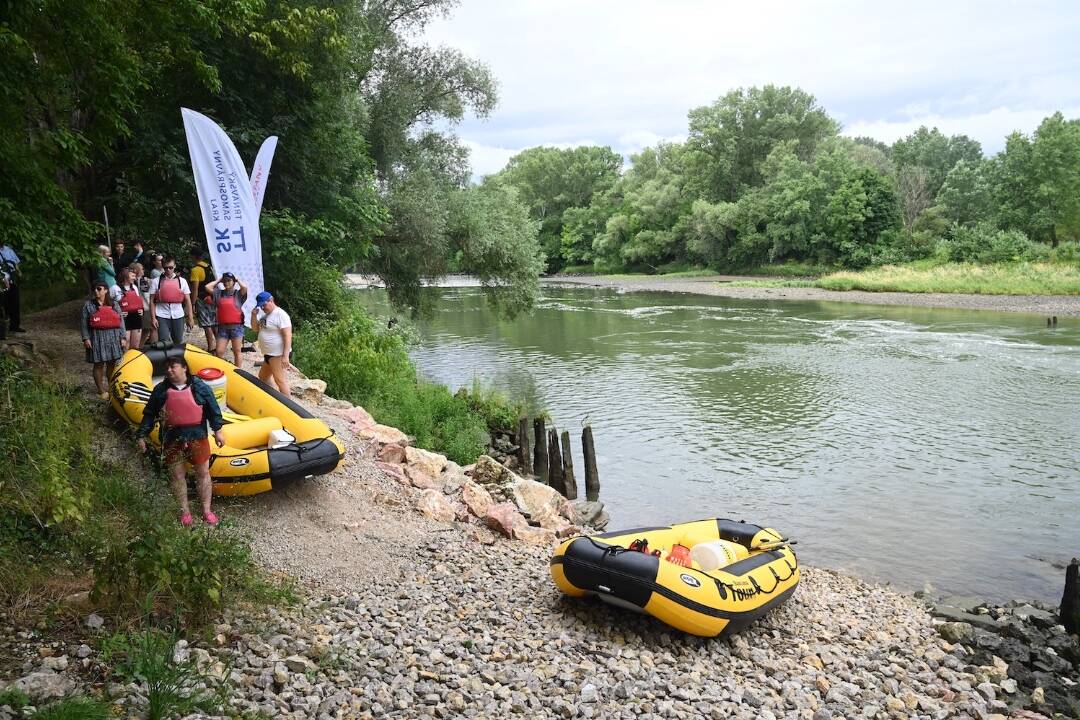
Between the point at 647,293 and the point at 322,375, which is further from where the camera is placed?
the point at 647,293

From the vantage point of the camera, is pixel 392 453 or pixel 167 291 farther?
pixel 167 291

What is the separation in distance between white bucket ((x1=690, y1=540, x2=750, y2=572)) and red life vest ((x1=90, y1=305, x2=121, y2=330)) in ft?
22.2

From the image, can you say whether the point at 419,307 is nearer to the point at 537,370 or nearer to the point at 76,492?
the point at 537,370

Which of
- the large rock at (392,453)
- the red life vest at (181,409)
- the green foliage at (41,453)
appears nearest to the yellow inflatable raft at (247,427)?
the green foliage at (41,453)

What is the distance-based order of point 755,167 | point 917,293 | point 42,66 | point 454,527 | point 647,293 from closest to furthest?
point 42,66 → point 454,527 → point 917,293 → point 647,293 → point 755,167

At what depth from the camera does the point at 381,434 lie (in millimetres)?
10000

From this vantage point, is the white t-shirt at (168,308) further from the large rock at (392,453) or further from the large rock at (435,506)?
the large rock at (435,506)

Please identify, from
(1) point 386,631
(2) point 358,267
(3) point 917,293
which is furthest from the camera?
(3) point 917,293

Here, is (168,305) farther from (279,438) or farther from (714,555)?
(714,555)

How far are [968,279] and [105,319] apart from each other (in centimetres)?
4817

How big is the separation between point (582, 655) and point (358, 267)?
18509mm

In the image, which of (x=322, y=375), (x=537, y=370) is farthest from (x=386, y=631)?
(x=537, y=370)

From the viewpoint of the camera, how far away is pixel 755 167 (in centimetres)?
7112

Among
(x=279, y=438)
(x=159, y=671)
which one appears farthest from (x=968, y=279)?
(x=159, y=671)
